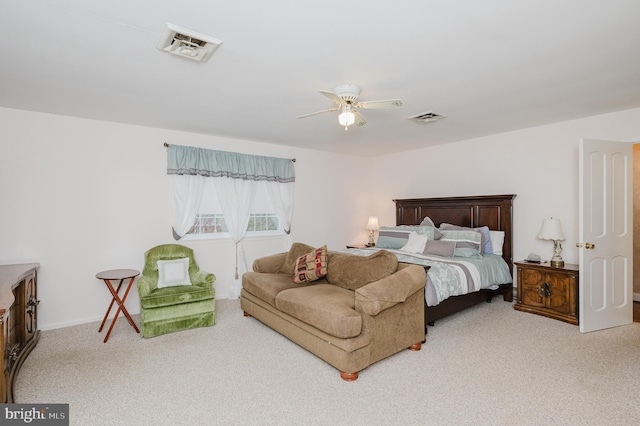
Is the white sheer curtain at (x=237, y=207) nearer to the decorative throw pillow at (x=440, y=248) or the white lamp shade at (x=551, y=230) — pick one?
the decorative throw pillow at (x=440, y=248)

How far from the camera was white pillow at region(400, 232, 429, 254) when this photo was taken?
4619 millimetres

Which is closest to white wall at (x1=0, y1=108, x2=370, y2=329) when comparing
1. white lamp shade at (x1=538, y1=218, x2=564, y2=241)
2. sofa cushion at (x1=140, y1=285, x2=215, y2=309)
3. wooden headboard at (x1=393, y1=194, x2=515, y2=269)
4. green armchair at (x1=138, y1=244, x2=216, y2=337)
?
green armchair at (x1=138, y1=244, x2=216, y2=337)

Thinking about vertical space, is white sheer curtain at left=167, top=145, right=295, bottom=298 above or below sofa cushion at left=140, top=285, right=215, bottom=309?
above

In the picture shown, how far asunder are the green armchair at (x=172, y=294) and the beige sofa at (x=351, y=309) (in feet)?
1.75

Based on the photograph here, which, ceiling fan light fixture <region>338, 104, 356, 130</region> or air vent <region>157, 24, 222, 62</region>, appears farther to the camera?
ceiling fan light fixture <region>338, 104, 356, 130</region>

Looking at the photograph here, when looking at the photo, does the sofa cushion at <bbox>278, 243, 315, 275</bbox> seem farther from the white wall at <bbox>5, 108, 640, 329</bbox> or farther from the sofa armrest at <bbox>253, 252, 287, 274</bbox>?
the white wall at <bbox>5, 108, 640, 329</bbox>

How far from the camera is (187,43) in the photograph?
2.15 meters

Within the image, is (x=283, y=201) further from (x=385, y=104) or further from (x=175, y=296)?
(x=385, y=104)

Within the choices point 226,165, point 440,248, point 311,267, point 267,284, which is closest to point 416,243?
point 440,248

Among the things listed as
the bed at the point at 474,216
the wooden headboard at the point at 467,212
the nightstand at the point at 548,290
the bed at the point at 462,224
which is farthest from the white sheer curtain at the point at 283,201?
the nightstand at the point at 548,290

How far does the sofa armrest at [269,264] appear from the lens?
4.12m

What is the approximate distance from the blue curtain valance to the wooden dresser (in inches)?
72.7

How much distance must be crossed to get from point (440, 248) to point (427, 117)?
1.71m

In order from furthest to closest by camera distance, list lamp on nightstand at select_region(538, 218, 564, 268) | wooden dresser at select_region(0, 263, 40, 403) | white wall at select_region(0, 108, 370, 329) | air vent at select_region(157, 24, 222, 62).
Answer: lamp on nightstand at select_region(538, 218, 564, 268) → white wall at select_region(0, 108, 370, 329) → wooden dresser at select_region(0, 263, 40, 403) → air vent at select_region(157, 24, 222, 62)
